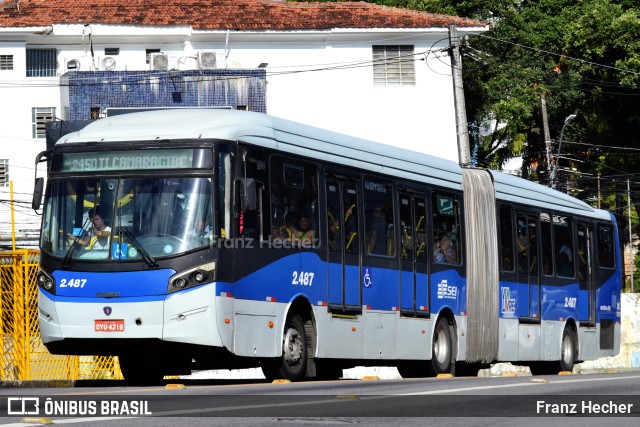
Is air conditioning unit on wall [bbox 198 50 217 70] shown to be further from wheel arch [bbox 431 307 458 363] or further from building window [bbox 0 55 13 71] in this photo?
wheel arch [bbox 431 307 458 363]

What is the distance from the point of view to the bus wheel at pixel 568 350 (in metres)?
27.4

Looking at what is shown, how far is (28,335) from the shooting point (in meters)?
21.7

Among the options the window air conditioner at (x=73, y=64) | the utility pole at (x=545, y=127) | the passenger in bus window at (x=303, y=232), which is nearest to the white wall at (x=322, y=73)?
the window air conditioner at (x=73, y=64)

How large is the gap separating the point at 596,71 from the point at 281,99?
1330 centimetres

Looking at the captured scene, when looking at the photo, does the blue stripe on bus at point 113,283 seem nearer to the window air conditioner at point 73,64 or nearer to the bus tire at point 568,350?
the bus tire at point 568,350

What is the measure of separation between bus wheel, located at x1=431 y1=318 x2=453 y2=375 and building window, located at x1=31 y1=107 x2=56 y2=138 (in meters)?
38.8

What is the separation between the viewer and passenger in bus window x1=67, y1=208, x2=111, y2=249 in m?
16.1

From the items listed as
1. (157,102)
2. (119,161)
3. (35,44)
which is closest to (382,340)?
(119,161)

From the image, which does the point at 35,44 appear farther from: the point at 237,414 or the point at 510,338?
the point at 237,414

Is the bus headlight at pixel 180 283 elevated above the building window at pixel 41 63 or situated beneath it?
situated beneath

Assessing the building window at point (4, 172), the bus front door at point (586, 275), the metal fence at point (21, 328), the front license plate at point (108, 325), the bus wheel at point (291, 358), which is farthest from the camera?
the building window at point (4, 172)

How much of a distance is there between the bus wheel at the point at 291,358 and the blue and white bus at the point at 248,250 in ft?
0.07

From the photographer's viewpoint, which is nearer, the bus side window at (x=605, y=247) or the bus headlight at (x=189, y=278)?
the bus headlight at (x=189, y=278)

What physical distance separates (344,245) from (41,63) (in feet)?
136
